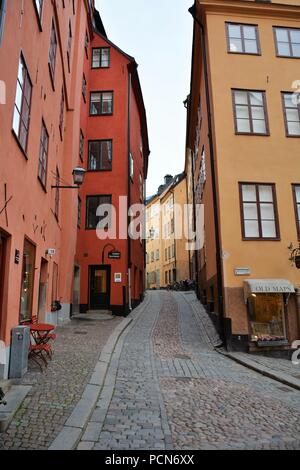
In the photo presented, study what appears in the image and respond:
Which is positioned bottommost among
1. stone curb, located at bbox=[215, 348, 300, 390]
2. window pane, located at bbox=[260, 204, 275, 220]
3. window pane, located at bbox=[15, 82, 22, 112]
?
stone curb, located at bbox=[215, 348, 300, 390]

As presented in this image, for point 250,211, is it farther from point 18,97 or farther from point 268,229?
point 18,97

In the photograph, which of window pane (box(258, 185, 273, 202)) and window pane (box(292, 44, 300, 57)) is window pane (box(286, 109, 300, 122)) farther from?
window pane (box(258, 185, 273, 202))

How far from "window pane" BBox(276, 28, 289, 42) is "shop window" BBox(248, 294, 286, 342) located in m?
9.78

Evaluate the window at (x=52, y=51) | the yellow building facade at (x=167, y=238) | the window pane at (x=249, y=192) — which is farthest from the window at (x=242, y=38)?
the yellow building facade at (x=167, y=238)

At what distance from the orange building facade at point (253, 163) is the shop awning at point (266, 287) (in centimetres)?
3

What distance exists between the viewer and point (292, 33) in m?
14.3

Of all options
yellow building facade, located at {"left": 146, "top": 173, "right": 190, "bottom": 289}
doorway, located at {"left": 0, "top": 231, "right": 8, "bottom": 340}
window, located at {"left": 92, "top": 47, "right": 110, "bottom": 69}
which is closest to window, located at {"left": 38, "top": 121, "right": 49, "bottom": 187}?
doorway, located at {"left": 0, "top": 231, "right": 8, "bottom": 340}

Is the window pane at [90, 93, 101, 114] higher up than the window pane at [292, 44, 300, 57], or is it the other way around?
the window pane at [90, 93, 101, 114]

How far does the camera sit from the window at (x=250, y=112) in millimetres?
13117

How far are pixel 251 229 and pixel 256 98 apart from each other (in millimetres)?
4961

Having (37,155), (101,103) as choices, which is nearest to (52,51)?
(37,155)

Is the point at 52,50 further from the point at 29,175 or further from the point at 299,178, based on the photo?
the point at 299,178

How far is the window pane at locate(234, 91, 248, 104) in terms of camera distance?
43.9 ft

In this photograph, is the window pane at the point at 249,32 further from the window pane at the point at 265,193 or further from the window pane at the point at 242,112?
the window pane at the point at 265,193
